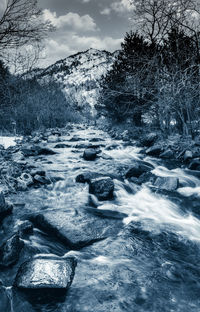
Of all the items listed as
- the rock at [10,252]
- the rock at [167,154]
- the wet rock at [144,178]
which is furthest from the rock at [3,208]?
the rock at [167,154]

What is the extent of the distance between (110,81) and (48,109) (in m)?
11.9

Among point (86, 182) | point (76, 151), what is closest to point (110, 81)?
point (76, 151)

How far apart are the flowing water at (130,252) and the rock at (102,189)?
21 centimetres

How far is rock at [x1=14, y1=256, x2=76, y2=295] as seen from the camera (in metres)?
2.36

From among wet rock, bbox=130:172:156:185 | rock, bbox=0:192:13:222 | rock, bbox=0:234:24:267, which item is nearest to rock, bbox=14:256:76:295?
rock, bbox=0:234:24:267

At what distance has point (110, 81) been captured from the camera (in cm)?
1923

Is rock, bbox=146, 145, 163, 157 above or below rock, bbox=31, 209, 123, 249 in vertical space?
above

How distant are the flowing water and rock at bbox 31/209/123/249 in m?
0.11

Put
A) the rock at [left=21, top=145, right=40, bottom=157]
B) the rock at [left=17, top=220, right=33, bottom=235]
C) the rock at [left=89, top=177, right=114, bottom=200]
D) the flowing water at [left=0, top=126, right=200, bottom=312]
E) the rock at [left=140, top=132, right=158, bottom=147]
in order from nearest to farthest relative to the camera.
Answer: the flowing water at [left=0, top=126, right=200, bottom=312] → the rock at [left=17, top=220, right=33, bottom=235] → the rock at [left=89, top=177, right=114, bottom=200] → the rock at [left=21, top=145, right=40, bottom=157] → the rock at [left=140, top=132, right=158, bottom=147]

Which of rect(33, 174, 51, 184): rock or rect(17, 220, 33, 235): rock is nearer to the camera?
rect(17, 220, 33, 235): rock

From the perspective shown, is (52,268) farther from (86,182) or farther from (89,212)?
(86,182)

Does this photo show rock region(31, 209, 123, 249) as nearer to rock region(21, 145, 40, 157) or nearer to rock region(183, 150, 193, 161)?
rock region(183, 150, 193, 161)

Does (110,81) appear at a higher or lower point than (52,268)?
higher

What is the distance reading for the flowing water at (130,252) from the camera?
7.91 feet
